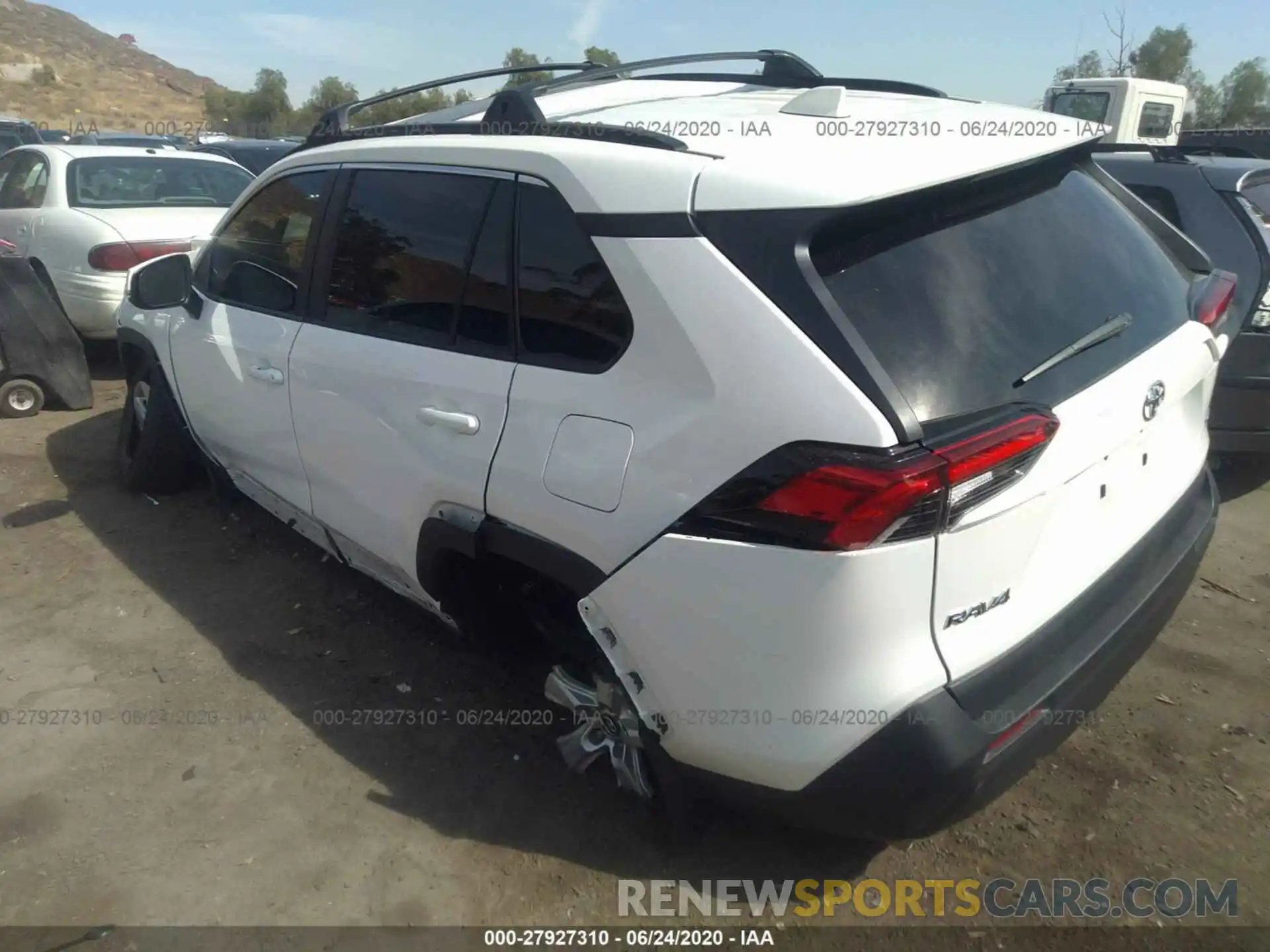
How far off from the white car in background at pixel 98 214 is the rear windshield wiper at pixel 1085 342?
648 centimetres

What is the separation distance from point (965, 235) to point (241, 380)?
2689mm

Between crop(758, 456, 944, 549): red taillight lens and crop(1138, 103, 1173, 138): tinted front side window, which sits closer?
crop(758, 456, 944, 549): red taillight lens

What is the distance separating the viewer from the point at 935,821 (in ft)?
6.91

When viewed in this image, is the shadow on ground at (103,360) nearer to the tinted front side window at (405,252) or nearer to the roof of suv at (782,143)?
the tinted front side window at (405,252)

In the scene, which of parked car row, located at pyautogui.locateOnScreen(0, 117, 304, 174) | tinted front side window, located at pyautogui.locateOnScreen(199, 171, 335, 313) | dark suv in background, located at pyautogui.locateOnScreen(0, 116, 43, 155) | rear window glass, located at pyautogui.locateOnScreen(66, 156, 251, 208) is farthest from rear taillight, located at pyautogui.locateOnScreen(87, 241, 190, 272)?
dark suv in background, located at pyautogui.locateOnScreen(0, 116, 43, 155)

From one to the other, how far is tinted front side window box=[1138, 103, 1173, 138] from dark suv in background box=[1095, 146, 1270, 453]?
10968 mm

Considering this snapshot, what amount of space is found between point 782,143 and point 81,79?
64.1 meters

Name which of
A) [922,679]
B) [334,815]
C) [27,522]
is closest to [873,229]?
[922,679]

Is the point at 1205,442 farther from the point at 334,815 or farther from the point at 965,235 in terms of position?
the point at 334,815

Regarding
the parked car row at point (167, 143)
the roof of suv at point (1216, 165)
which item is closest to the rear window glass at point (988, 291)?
the roof of suv at point (1216, 165)

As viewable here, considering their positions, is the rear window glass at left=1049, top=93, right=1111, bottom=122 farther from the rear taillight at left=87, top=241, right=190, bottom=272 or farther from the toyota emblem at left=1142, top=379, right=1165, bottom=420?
A: the toyota emblem at left=1142, top=379, right=1165, bottom=420

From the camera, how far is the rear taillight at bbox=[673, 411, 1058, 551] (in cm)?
186

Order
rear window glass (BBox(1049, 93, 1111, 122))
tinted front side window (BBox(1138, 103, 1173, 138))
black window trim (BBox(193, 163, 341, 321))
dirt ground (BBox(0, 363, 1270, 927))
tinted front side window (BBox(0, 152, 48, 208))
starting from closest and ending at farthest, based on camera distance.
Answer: dirt ground (BBox(0, 363, 1270, 927)) < black window trim (BBox(193, 163, 341, 321)) < tinted front side window (BBox(0, 152, 48, 208)) < rear window glass (BBox(1049, 93, 1111, 122)) < tinted front side window (BBox(1138, 103, 1173, 138))

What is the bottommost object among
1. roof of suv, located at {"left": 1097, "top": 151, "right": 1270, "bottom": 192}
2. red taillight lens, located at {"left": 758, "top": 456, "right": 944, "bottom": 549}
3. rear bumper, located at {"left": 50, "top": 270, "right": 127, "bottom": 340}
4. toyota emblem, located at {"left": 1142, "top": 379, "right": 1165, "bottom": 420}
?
rear bumper, located at {"left": 50, "top": 270, "right": 127, "bottom": 340}
